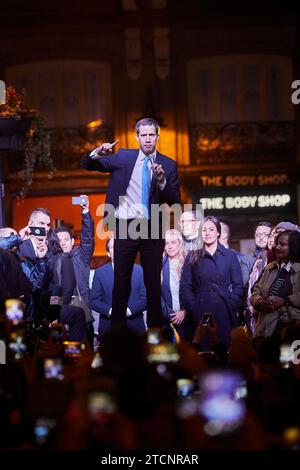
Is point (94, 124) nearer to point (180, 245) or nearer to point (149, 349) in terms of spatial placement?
point (180, 245)

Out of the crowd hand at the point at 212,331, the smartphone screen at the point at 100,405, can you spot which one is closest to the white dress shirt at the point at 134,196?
the crowd hand at the point at 212,331

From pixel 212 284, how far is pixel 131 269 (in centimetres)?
176

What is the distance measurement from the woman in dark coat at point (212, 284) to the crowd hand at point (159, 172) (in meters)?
2.08

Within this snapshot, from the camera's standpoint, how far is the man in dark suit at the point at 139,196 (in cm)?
678

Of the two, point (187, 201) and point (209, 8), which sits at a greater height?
point (209, 8)

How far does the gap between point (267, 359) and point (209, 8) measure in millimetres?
14615

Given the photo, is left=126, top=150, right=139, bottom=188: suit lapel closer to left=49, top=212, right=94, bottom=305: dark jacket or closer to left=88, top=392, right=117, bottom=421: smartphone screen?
left=49, top=212, right=94, bottom=305: dark jacket

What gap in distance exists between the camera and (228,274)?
340 inches

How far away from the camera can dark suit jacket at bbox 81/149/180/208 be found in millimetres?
6820

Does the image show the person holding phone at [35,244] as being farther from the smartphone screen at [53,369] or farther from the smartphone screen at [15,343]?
the smartphone screen at [53,369]

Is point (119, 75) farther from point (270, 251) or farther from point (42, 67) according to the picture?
point (270, 251)

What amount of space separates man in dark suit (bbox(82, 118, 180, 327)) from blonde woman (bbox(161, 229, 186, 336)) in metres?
2.10
